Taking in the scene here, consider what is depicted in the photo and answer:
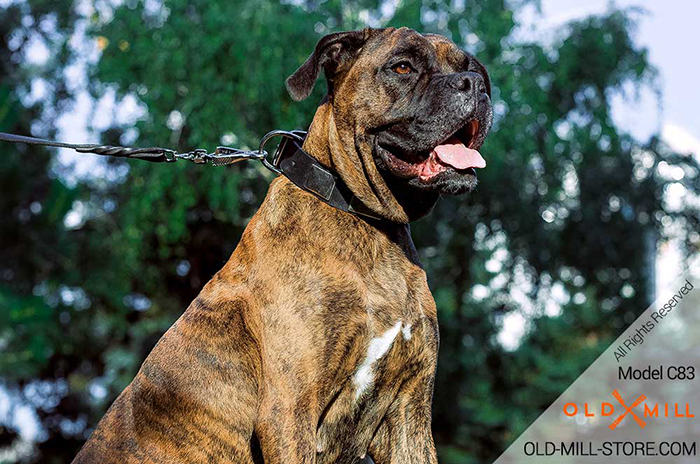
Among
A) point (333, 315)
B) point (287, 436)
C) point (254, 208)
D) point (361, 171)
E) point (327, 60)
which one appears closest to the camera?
point (287, 436)

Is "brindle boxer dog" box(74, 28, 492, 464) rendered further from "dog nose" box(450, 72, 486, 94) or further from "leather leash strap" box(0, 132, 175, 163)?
"leather leash strap" box(0, 132, 175, 163)

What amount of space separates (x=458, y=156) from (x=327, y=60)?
0.64 metres

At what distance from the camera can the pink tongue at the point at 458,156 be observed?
9.96ft

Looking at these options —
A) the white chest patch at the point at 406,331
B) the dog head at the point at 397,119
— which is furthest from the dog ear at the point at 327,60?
the white chest patch at the point at 406,331

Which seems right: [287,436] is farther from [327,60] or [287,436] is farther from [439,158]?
[327,60]

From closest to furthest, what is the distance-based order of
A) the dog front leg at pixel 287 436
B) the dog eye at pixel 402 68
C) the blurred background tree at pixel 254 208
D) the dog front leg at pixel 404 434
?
1. the dog front leg at pixel 287 436
2. the dog front leg at pixel 404 434
3. the dog eye at pixel 402 68
4. the blurred background tree at pixel 254 208

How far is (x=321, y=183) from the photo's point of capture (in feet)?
9.93

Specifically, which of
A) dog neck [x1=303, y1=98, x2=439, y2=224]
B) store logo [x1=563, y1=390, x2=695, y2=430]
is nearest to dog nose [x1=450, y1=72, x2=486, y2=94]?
dog neck [x1=303, y1=98, x2=439, y2=224]

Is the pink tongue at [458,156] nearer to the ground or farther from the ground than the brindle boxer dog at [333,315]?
farther from the ground

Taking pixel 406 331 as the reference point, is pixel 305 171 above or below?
above

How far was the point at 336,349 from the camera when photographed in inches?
108

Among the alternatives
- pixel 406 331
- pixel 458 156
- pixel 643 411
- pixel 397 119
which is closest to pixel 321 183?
pixel 397 119

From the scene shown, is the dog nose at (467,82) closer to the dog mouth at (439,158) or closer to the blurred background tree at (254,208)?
the dog mouth at (439,158)

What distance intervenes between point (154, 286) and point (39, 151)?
3107mm
